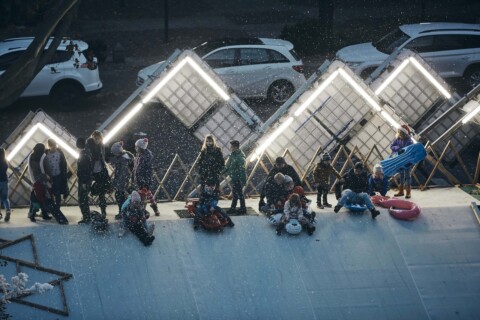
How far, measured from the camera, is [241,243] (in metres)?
14.1

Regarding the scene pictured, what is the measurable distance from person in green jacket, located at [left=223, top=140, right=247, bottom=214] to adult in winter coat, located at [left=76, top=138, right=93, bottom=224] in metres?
2.12

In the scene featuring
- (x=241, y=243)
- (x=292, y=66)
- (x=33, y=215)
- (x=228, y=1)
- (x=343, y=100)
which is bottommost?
(x=241, y=243)

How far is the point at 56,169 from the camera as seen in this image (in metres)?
14.3

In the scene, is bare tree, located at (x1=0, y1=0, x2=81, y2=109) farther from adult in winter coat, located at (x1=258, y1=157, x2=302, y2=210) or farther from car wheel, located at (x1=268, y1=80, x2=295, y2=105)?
car wheel, located at (x1=268, y1=80, x2=295, y2=105)

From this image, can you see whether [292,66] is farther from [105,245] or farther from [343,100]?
[105,245]

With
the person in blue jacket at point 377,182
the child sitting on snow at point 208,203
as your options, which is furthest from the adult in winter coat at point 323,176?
the child sitting on snow at point 208,203

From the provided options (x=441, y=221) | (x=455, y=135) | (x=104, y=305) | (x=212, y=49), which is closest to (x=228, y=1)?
(x=212, y=49)

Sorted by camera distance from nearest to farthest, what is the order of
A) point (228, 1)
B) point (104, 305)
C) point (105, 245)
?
point (104, 305)
point (105, 245)
point (228, 1)

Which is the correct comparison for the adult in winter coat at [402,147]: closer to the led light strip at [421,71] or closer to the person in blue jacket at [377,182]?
the person in blue jacket at [377,182]

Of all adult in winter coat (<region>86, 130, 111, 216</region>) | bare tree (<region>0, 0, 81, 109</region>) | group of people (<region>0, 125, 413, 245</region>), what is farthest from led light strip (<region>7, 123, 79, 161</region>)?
bare tree (<region>0, 0, 81, 109</region>)

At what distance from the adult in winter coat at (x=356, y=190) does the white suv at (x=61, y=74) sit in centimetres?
800

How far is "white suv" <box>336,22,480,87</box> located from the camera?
21.9 metres

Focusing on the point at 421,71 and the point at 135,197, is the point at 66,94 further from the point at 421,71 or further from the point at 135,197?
the point at 135,197

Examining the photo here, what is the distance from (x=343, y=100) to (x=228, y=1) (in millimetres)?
14371
